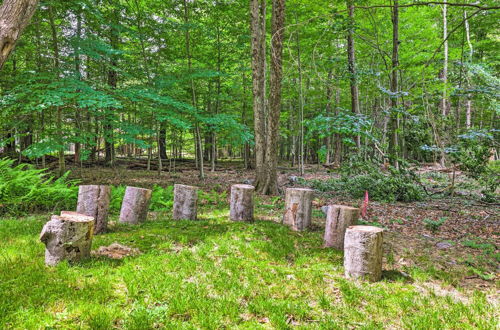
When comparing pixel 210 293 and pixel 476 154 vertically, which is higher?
pixel 476 154

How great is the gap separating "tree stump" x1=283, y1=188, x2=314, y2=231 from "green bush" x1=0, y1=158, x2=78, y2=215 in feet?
16.7

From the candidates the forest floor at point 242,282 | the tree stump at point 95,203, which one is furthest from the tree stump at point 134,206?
the tree stump at point 95,203

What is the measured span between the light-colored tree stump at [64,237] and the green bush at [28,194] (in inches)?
131

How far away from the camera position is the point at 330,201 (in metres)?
8.17

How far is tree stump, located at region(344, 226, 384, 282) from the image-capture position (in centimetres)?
341

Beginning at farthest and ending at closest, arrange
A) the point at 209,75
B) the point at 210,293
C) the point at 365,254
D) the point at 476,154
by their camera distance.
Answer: the point at 209,75 → the point at 476,154 → the point at 365,254 → the point at 210,293

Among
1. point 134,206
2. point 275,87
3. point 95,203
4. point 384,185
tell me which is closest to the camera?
point 95,203

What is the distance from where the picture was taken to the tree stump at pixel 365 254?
341 centimetres

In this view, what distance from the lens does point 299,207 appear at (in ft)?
17.8

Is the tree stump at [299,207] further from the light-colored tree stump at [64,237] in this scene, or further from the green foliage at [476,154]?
the green foliage at [476,154]

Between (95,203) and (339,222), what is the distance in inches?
168

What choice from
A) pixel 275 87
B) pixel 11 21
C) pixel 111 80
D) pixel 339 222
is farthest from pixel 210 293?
pixel 111 80

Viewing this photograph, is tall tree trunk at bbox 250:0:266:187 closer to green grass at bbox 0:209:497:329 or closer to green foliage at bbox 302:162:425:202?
green foliage at bbox 302:162:425:202

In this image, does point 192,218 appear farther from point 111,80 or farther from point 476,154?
point 111,80
